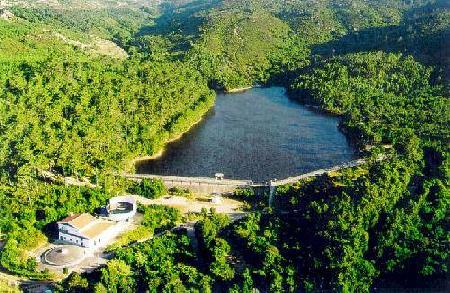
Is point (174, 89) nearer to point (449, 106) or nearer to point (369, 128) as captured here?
point (369, 128)

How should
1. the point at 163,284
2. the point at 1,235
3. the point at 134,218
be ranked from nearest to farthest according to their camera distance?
the point at 163,284 < the point at 1,235 < the point at 134,218

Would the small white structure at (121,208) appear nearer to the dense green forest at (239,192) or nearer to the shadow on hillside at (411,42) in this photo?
the dense green forest at (239,192)

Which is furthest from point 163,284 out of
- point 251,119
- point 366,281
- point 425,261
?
point 251,119

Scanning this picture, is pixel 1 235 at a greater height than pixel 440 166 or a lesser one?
lesser

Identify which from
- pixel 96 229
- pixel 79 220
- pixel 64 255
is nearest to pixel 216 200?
pixel 96 229

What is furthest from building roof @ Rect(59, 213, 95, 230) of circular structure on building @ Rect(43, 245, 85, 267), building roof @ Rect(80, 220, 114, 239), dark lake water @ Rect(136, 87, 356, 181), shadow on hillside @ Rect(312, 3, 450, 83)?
shadow on hillside @ Rect(312, 3, 450, 83)

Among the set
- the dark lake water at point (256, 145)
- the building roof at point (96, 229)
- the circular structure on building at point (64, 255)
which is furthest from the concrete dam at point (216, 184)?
the circular structure on building at point (64, 255)

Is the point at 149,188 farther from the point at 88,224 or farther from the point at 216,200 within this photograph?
the point at 88,224
